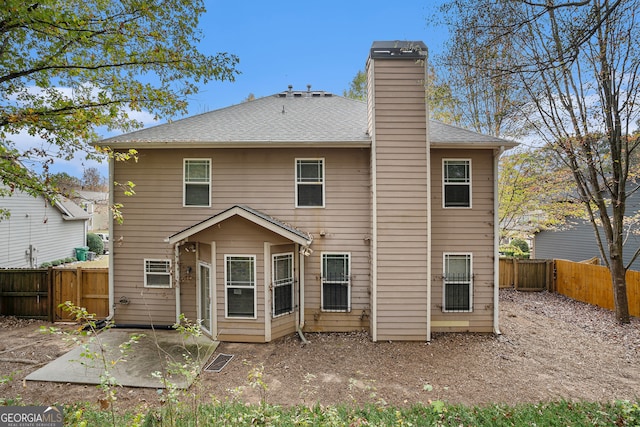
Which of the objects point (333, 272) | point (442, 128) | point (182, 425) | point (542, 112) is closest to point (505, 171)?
point (542, 112)

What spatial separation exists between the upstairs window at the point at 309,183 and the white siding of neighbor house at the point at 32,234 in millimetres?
11633

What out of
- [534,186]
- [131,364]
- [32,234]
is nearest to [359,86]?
[534,186]

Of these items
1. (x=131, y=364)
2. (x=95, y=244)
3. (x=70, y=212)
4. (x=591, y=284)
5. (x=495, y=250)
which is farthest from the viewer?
(x=95, y=244)

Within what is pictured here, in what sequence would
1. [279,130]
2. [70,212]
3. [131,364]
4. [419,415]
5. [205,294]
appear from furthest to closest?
1. [70,212]
2. [279,130]
3. [205,294]
4. [131,364]
5. [419,415]

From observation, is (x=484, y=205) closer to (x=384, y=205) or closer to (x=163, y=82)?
(x=384, y=205)

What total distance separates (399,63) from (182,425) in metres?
8.13

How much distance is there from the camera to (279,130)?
27.3ft

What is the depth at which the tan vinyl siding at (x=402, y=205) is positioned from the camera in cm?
746

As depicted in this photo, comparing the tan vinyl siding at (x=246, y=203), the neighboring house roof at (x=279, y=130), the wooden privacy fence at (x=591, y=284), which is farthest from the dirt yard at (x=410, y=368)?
the neighboring house roof at (x=279, y=130)

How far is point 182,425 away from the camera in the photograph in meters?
3.16

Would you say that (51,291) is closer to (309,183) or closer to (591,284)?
(309,183)

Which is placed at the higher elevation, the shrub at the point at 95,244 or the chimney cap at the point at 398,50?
the chimney cap at the point at 398,50

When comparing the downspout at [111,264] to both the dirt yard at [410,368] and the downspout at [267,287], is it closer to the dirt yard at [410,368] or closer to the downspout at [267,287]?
the dirt yard at [410,368]

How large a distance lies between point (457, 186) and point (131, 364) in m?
8.59
